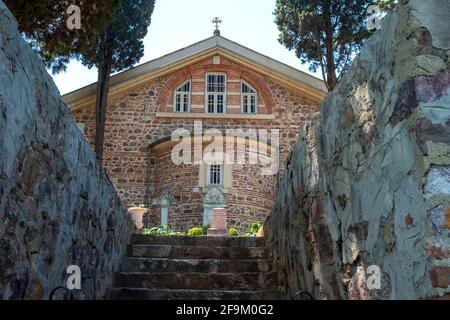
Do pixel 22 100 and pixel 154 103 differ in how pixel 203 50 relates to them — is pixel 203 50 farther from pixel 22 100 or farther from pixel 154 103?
pixel 22 100

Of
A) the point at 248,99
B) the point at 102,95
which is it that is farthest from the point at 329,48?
the point at 102,95

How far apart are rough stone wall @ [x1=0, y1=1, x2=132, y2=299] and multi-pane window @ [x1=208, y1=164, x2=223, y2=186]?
12.0 m

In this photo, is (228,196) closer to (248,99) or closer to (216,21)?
(248,99)

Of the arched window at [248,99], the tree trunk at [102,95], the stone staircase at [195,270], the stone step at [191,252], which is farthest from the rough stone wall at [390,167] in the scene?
the arched window at [248,99]

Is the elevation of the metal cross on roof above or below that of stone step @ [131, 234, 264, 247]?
above

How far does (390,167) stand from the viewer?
275 cm

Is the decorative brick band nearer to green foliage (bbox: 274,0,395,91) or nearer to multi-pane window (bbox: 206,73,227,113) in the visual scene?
multi-pane window (bbox: 206,73,227,113)

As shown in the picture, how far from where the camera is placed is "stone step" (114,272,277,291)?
5.47 meters

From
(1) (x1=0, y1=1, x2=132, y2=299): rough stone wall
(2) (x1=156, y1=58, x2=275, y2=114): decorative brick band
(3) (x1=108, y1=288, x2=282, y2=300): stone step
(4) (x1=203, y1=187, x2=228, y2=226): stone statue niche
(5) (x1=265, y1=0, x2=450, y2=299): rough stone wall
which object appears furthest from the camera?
(2) (x1=156, y1=58, x2=275, y2=114): decorative brick band

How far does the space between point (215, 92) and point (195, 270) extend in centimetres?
1331

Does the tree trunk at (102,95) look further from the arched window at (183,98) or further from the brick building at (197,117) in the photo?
the arched window at (183,98)

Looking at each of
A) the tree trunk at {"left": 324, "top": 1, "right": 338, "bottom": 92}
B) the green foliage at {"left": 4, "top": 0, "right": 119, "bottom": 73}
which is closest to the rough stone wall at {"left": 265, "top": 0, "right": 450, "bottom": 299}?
the green foliage at {"left": 4, "top": 0, "right": 119, "bottom": 73}
